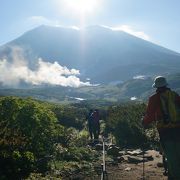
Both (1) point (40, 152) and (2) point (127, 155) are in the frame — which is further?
(2) point (127, 155)

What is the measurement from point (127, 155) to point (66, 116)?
12.4m

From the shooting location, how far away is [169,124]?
797 cm

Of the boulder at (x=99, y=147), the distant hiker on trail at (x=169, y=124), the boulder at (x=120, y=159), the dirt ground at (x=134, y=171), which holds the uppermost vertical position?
the distant hiker on trail at (x=169, y=124)

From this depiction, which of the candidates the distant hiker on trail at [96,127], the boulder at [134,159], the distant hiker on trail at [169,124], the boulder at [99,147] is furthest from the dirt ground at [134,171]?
the distant hiker on trail at [96,127]

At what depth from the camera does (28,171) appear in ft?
33.7

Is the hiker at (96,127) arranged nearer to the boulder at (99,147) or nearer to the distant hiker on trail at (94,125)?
the distant hiker on trail at (94,125)

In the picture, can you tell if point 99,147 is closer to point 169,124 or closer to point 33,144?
point 33,144

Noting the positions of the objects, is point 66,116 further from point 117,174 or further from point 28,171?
point 28,171

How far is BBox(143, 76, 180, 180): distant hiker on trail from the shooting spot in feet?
26.1

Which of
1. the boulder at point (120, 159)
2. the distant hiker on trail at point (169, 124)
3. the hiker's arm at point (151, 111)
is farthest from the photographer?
the boulder at point (120, 159)

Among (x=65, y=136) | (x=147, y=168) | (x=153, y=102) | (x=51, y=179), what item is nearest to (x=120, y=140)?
(x=65, y=136)

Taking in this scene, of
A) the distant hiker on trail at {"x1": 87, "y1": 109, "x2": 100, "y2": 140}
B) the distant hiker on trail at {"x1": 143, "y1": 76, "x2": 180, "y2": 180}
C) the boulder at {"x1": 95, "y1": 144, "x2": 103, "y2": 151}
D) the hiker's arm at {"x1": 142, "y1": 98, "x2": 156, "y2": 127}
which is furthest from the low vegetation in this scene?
the distant hiker on trail at {"x1": 87, "y1": 109, "x2": 100, "y2": 140}

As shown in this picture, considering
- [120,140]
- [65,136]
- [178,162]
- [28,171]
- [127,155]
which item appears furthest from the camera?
[120,140]

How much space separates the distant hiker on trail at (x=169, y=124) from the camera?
7.94 m
